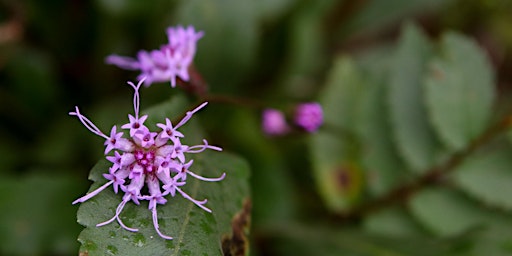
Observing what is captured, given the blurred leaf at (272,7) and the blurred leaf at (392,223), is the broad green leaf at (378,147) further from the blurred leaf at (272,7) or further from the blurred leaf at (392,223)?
the blurred leaf at (272,7)

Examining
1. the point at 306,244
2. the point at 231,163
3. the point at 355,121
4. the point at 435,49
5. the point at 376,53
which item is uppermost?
the point at 376,53

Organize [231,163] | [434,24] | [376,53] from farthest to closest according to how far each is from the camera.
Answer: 1. [434,24]
2. [376,53]
3. [231,163]

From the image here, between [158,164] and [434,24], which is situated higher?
[434,24]

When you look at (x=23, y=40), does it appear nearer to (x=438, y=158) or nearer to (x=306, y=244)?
(x=306, y=244)

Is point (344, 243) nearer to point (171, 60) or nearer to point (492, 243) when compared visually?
point (492, 243)

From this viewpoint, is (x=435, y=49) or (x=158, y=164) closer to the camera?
(x=158, y=164)

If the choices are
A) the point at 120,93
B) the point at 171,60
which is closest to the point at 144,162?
the point at 171,60

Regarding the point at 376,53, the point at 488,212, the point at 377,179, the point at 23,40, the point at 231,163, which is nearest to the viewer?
the point at 231,163

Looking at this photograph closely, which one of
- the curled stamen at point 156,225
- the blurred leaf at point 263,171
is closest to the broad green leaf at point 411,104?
the blurred leaf at point 263,171

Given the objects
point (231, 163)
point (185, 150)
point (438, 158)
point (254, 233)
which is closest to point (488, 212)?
point (438, 158)
